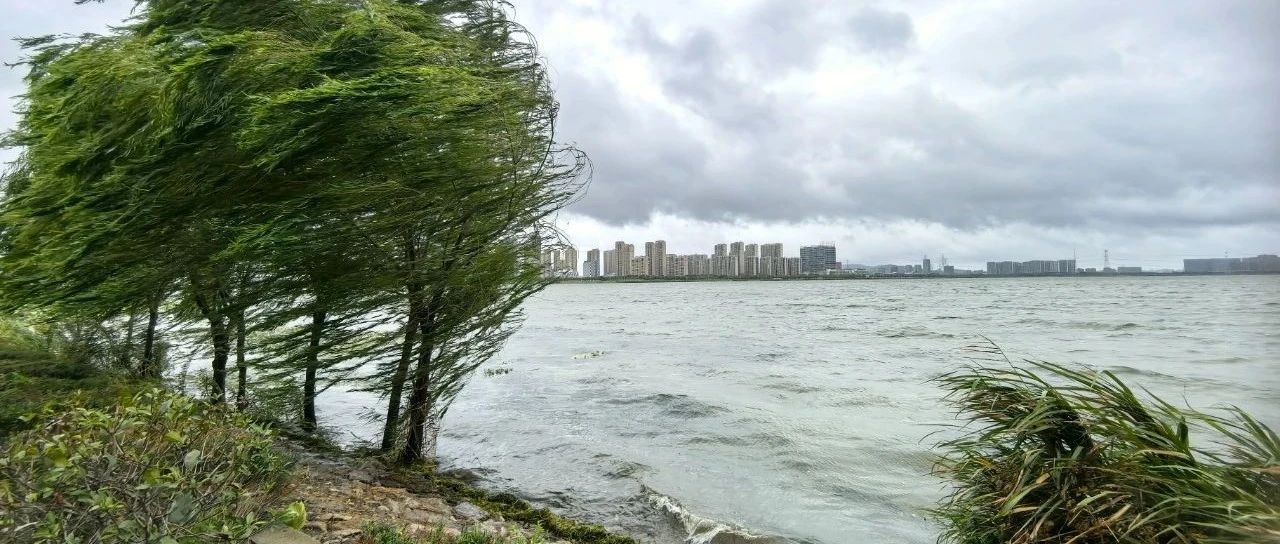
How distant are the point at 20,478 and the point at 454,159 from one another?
12.7 feet

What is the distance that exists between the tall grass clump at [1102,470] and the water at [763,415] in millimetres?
462

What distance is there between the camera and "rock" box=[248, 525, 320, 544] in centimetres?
363

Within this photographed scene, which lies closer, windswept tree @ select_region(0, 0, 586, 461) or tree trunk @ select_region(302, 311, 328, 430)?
windswept tree @ select_region(0, 0, 586, 461)

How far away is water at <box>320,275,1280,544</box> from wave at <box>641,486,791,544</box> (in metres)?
0.06

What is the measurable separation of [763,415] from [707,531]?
23.2ft

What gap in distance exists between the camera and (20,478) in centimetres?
325

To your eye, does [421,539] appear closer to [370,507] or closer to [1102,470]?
[370,507]

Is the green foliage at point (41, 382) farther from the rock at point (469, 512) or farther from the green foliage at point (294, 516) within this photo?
the rock at point (469, 512)

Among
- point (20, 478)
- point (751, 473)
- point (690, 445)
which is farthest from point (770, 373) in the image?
point (20, 478)

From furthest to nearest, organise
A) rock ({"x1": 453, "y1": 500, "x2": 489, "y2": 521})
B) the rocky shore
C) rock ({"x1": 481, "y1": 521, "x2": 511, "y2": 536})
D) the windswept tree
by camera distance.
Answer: rock ({"x1": 453, "y1": 500, "x2": 489, "y2": 521}) → rock ({"x1": 481, "y1": 521, "x2": 511, "y2": 536}) → the windswept tree → the rocky shore

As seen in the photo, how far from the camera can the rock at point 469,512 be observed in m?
6.39

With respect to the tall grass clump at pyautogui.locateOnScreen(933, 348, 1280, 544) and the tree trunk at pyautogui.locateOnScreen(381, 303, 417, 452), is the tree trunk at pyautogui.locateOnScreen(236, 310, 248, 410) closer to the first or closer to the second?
the tree trunk at pyautogui.locateOnScreen(381, 303, 417, 452)

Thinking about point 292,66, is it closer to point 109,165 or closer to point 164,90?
point 164,90

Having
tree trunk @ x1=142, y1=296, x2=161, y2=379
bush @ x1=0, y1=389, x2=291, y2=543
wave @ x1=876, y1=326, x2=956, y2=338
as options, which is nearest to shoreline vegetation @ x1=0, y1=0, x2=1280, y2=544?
bush @ x1=0, y1=389, x2=291, y2=543
